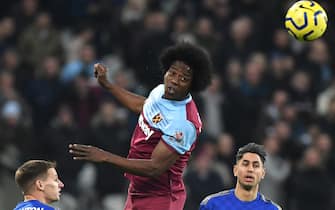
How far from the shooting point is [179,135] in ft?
28.7

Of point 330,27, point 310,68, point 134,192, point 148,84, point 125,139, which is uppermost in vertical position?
point 330,27

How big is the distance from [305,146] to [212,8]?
3.11 meters

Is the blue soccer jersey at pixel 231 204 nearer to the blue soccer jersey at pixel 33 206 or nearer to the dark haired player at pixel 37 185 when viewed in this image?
the dark haired player at pixel 37 185

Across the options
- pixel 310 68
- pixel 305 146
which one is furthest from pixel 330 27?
pixel 305 146

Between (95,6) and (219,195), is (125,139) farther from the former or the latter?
(219,195)

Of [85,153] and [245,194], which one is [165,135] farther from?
[245,194]

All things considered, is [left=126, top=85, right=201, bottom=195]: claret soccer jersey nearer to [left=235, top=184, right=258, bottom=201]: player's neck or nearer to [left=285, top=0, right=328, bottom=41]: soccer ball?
[left=235, top=184, right=258, bottom=201]: player's neck

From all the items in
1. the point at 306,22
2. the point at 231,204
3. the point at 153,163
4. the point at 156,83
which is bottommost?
the point at 153,163

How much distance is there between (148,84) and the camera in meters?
15.3

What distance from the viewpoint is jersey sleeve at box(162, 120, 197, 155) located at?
28.7 feet

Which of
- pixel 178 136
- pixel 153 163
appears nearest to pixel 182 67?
pixel 178 136

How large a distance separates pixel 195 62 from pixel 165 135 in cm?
67

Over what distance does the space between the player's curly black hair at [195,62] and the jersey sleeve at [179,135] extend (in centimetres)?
33

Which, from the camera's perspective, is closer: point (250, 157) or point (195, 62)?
point (195, 62)
